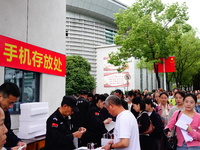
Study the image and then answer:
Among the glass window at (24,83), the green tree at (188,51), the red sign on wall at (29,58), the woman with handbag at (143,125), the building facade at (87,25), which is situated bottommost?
the woman with handbag at (143,125)

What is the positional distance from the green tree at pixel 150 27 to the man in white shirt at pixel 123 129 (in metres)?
11.8

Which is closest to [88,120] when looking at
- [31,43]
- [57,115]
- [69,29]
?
[57,115]

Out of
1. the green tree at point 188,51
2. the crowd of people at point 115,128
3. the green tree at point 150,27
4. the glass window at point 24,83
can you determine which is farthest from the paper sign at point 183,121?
the green tree at point 188,51

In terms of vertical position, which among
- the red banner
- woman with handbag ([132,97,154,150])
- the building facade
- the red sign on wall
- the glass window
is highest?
the building facade

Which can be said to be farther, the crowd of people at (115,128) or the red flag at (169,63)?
the red flag at (169,63)

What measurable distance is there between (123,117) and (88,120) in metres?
2.01

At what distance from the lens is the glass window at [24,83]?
208 inches

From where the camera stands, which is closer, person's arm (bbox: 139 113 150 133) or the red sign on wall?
person's arm (bbox: 139 113 150 133)

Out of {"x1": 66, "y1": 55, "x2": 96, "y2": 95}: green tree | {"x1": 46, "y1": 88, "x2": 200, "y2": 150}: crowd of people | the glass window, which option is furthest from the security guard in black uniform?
{"x1": 66, "y1": 55, "x2": 96, "y2": 95}: green tree

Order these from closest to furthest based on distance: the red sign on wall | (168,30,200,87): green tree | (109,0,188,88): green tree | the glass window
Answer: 1. the red sign on wall
2. the glass window
3. (109,0,188,88): green tree
4. (168,30,200,87): green tree

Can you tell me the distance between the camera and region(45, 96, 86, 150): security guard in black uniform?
2.60 meters

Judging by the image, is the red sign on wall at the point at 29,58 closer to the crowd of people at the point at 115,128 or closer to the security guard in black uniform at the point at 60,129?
the crowd of people at the point at 115,128

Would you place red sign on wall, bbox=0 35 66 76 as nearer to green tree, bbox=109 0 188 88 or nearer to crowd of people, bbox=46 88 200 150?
crowd of people, bbox=46 88 200 150

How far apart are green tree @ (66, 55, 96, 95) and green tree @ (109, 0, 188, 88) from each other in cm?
1440
